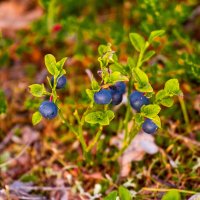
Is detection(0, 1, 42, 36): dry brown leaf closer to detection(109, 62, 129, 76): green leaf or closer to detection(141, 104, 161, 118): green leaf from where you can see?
detection(109, 62, 129, 76): green leaf

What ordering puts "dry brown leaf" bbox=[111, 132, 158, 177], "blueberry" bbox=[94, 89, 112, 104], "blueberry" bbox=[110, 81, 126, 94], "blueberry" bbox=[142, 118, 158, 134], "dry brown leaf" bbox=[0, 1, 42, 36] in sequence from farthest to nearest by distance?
"dry brown leaf" bbox=[0, 1, 42, 36]
"dry brown leaf" bbox=[111, 132, 158, 177]
"blueberry" bbox=[110, 81, 126, 94]
"blueberry" bbox=[142, 118, 158, 134]
"blueberry" bbox=[94, 89, 112, 104]

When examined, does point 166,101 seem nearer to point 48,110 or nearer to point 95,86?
point 95,86

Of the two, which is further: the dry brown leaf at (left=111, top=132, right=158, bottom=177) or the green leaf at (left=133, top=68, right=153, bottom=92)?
the dry brown leaf at (left=111, top=132, right=158, bottom=177)

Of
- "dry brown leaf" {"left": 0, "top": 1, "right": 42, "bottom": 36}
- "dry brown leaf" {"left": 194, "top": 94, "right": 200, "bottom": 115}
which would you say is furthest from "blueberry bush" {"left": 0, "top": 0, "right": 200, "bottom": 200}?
"dry brown leaf" {"left": 0, "top": 1, "right": 42, "bottom": 36}

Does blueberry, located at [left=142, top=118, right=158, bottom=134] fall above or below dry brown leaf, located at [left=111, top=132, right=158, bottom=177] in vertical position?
above

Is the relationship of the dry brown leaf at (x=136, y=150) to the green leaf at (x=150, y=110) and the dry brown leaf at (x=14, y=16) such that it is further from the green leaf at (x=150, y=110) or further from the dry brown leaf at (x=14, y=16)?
the dry brown leaf at (x=14, y=16)

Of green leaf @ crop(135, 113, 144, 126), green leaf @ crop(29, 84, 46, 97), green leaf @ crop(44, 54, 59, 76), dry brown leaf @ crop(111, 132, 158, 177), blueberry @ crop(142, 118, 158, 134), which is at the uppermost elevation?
green leaf @ crop(44, 54, 59, 76)

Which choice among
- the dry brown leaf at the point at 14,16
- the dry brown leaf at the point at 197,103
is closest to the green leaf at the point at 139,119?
the dry brown leaf at the point at 197,103

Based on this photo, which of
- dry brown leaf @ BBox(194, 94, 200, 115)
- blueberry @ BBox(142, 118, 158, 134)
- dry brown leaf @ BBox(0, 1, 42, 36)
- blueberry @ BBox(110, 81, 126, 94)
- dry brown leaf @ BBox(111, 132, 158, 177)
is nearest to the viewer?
blueberry @ BBox(142, 118, 158, 134)
